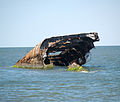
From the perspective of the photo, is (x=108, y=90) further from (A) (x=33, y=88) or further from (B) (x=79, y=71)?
(B) (x=79, y=71)

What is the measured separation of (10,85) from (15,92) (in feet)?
9.97

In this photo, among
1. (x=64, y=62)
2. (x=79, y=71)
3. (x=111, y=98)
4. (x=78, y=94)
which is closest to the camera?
(x=111, y=98)

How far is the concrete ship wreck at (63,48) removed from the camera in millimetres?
31044

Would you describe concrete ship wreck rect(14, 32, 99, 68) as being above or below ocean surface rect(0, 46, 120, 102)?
above

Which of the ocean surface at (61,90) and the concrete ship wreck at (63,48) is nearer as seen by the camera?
the ocean surface at (61,90)

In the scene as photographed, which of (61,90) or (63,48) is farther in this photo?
(63,48)

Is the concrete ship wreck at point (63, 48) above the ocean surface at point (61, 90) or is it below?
above

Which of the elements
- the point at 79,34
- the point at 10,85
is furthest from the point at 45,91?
the point at 79,34

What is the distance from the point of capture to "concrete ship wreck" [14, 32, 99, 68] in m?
31.0

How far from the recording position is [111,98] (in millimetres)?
16906

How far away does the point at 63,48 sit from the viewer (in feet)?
109

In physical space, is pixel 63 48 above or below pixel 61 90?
above

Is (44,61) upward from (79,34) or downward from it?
downward

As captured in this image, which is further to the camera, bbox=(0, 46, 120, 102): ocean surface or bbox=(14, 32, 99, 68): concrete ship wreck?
bbox=(14, 32, 99, 68): concrete ship wreck
